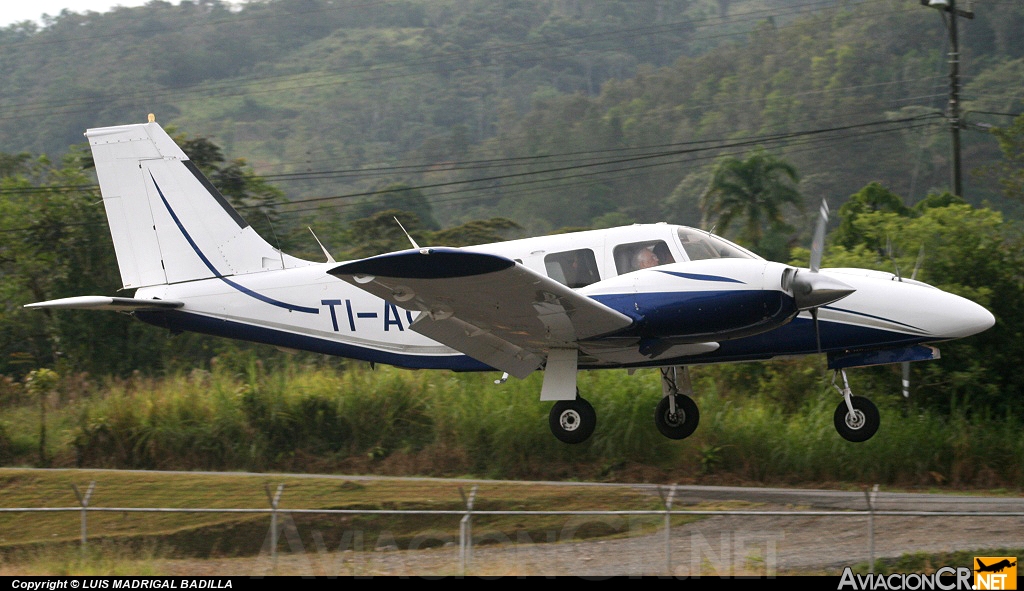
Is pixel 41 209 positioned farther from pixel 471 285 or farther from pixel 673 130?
pixel 673 130

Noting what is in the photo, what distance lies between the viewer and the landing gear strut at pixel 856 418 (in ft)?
40.1

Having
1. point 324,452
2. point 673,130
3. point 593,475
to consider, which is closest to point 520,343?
point 593,475

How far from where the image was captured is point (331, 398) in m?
17.6

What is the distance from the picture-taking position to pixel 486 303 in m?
10.8

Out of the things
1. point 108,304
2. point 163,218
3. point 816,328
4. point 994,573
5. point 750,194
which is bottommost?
point 994,573

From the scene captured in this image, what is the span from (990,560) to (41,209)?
69.8 feet

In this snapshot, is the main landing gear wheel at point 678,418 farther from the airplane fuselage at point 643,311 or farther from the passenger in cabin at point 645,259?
the passenger in cabin at point 645,259

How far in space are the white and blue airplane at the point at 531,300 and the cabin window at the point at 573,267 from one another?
0.02 meters

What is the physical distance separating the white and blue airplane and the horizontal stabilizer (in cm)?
3

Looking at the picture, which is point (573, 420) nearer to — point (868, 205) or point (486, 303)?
point (486, 303)

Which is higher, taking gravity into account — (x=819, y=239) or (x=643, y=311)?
(x=819, y=239)

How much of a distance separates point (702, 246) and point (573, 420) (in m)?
2.62

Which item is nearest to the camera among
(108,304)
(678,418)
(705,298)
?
(705,298)

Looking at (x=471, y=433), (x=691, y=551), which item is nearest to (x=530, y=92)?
(x=471, y=433)
